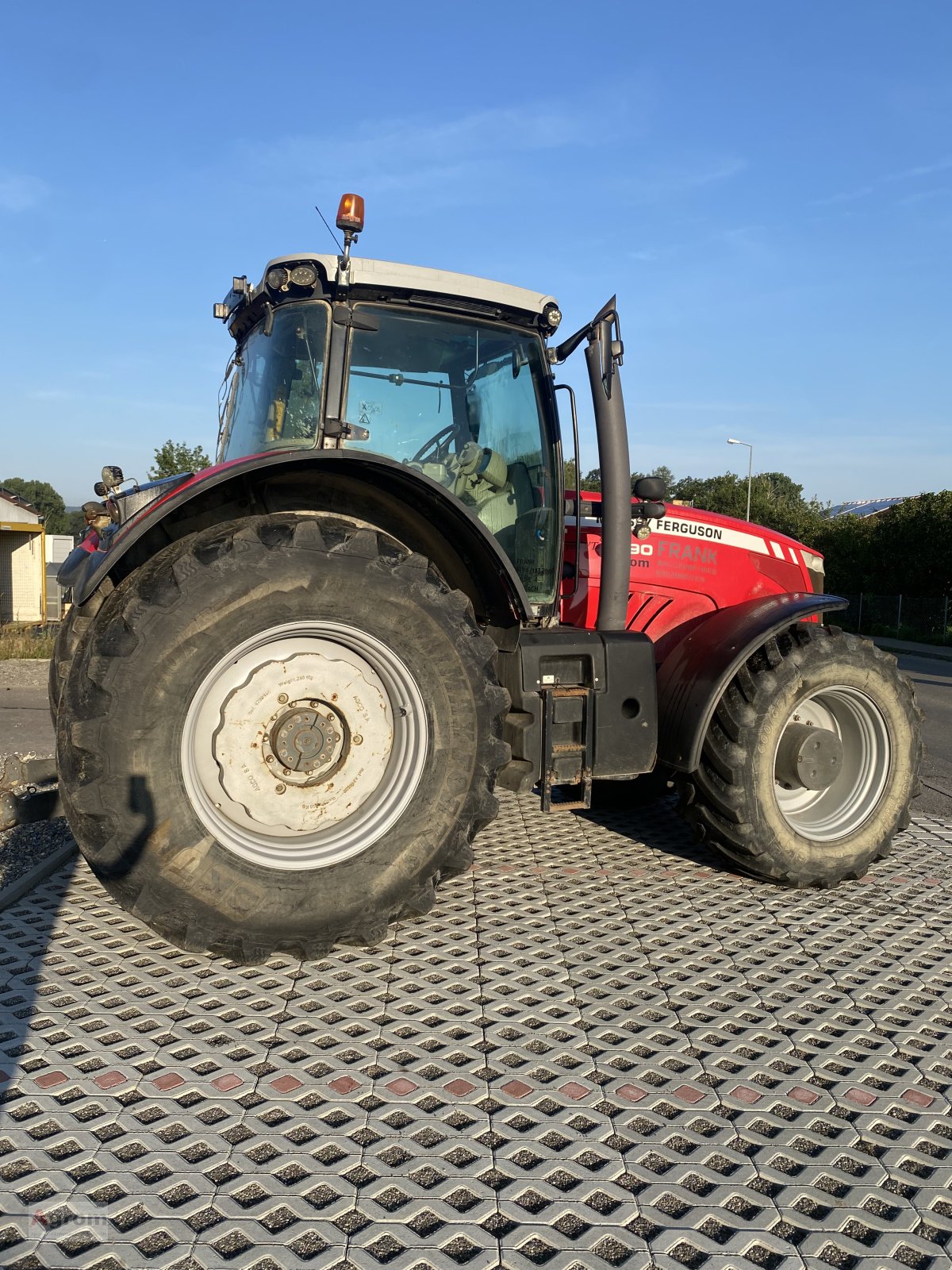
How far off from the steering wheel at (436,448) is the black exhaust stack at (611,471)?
62 cm

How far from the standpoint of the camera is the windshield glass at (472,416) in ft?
11.3

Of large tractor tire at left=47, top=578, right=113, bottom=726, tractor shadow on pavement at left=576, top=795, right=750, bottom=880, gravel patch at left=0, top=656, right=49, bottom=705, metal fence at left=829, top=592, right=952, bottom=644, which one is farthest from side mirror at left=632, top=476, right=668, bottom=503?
metal fence at left=829, top=592, right=952, bottom=644

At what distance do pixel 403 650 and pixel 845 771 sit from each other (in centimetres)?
227

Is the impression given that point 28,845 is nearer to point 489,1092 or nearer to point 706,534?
point 489,1092

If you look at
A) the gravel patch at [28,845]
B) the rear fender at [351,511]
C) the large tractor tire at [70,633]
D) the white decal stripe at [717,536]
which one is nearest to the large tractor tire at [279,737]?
the rear fender at [351,511]

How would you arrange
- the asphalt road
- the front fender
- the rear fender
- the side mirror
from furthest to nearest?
the asphalt road, the side mirror, the front fender, the rear fender

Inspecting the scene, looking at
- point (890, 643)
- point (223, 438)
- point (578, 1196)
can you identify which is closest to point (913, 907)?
point (578, 1196)

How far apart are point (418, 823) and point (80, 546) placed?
2.33 m

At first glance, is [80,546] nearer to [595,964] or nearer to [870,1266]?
[595,964]

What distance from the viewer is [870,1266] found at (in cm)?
169

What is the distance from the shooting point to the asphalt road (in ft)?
19.9

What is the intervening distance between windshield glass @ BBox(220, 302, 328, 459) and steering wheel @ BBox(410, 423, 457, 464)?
423 millimetres

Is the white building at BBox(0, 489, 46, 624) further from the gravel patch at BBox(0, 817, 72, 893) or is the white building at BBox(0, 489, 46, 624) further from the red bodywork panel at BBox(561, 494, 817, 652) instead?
the red bodywork panel at BBox(561, 494, 817, 652)

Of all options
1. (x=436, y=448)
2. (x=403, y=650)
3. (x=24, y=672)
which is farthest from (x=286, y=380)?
(x=24, y=672)
